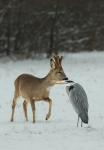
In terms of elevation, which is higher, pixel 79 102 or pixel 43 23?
pixel 43 23

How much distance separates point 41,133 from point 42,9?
2291 cm

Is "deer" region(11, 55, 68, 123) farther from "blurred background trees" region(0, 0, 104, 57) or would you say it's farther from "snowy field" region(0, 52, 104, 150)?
"blurred background trees" region(0, 0, 104, 57)

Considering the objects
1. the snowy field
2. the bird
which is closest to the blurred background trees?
the snowy field

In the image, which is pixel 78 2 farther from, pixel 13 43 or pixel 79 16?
pixel 13 43

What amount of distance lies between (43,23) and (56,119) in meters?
19.9

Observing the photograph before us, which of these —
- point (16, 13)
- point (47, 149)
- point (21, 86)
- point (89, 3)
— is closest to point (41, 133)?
point (47, 149)

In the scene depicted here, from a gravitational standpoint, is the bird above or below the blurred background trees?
below

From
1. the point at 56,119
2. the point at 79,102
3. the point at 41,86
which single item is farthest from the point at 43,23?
the point at 79,102

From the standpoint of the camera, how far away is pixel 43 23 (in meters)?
34.1

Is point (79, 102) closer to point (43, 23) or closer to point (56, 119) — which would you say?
point (56, 119)

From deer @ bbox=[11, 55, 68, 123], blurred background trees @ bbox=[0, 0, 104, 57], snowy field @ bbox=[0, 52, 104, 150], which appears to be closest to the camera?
snowy field @ bbox=[0, 52, 104, 150]

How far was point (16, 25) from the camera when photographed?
33562mm

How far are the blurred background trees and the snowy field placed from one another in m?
4.34

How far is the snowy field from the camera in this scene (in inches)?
411
